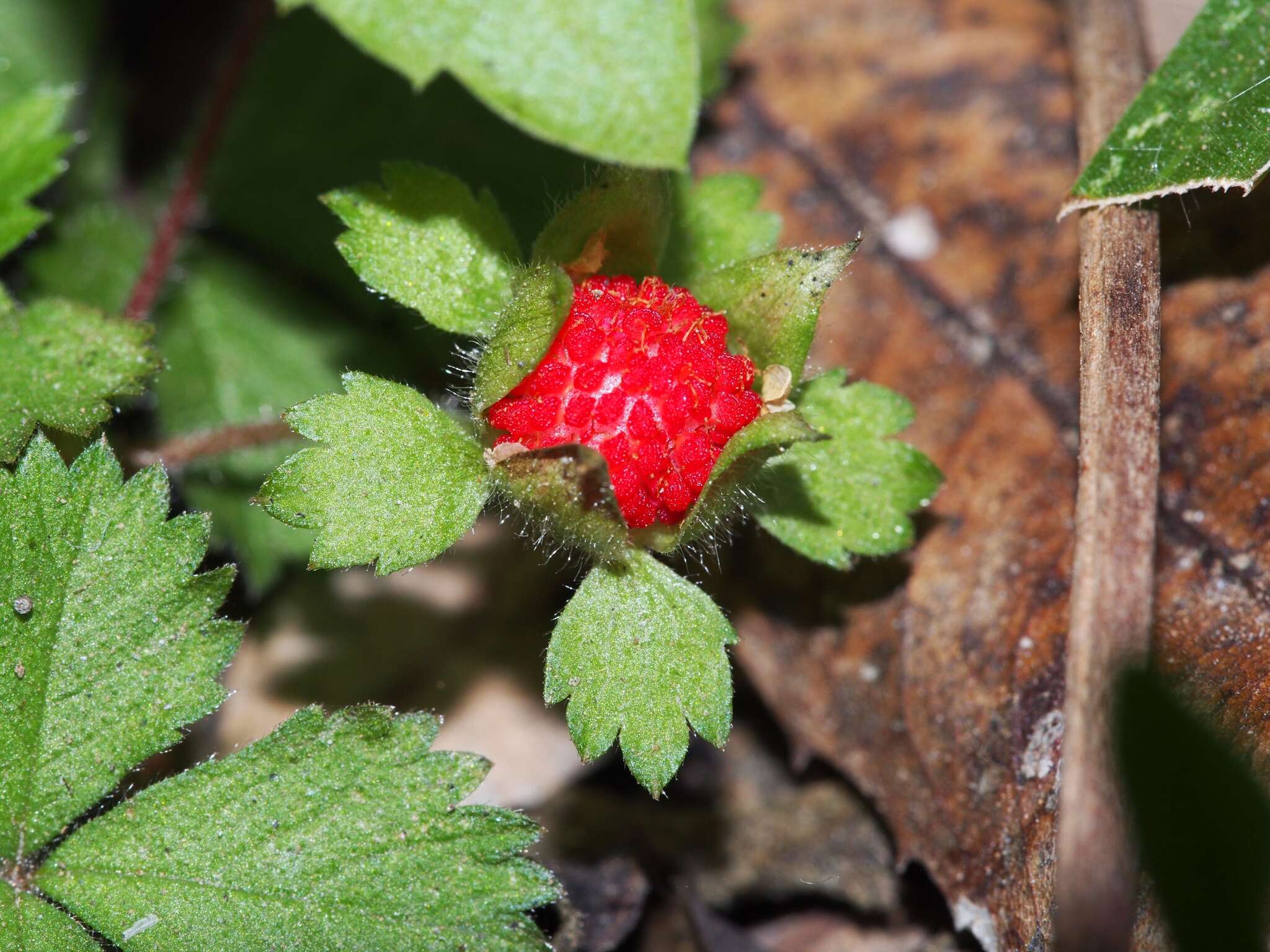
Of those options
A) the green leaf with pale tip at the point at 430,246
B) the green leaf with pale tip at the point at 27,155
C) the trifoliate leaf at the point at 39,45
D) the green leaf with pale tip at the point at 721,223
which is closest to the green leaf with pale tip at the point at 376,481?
the green leaf with pale tip at the point at 430,246

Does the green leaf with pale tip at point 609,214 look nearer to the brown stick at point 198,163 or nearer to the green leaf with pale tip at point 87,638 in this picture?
the green leaf with pale tip at point 87,638

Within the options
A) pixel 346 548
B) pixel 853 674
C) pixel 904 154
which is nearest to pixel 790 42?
pixel 904 154

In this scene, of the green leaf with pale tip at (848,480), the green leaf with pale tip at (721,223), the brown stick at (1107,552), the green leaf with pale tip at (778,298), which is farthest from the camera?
the green leaf with pale tip at (721,223)

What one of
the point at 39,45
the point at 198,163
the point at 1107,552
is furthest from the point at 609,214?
the point at 39,45

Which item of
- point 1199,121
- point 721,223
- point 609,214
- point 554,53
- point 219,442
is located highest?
point 554,53

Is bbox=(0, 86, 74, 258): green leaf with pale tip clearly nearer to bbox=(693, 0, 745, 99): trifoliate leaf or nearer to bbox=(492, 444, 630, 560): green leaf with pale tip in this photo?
bbox=(492, 444, 630, 560): green leaf with pale tip

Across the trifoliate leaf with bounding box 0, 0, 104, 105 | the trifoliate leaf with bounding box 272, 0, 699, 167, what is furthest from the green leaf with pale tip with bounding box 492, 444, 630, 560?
the trifoliate leaf with bounding box 0, 0, 104, 105

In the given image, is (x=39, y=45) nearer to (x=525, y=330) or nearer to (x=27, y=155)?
(x=27, y=155)
